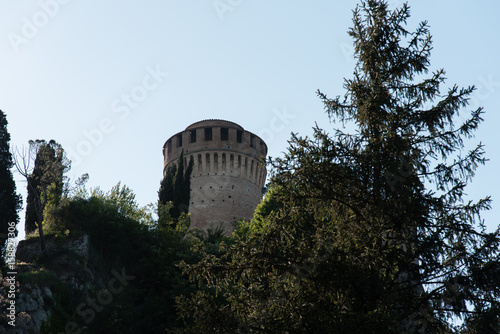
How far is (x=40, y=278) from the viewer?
48.6ft

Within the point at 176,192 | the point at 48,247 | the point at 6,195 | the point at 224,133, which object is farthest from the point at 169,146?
the point at 6,195

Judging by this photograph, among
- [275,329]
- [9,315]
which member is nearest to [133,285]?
[9,315]

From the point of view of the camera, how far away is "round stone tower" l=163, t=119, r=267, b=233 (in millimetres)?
34156

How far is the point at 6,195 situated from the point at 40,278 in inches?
127

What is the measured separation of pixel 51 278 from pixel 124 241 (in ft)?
15.6

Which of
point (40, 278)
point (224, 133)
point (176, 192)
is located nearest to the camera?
point (40, 278)

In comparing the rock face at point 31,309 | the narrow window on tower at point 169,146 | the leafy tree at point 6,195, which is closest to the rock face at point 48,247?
the leafy tree at point 6,195

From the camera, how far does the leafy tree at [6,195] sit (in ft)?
51.7

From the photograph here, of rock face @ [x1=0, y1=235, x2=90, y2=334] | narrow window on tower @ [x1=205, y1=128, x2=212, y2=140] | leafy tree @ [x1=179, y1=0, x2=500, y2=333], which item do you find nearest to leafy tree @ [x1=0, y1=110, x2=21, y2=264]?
rock face @ [x1=0, y1=235, x2=90, y2=334]

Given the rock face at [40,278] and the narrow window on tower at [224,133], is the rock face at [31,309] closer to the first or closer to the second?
the rock face at [40,278]

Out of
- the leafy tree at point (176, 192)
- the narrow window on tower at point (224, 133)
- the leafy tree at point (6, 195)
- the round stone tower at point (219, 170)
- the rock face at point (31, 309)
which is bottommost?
the rock face at point (31, 309)

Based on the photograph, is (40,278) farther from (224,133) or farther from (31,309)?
(224,133)

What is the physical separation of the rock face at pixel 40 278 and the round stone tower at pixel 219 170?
16130 mm

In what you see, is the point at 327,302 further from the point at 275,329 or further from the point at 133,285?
the point at 133,285
